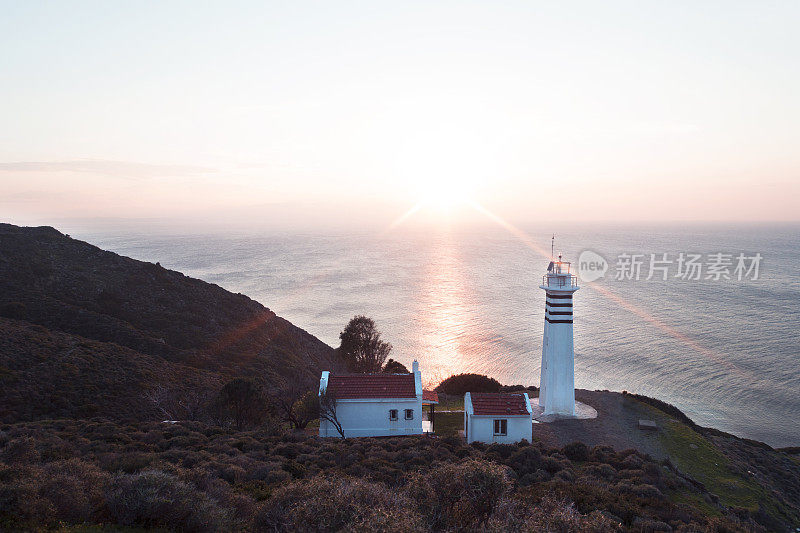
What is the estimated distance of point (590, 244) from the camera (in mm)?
170125

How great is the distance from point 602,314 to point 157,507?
65.4 meters

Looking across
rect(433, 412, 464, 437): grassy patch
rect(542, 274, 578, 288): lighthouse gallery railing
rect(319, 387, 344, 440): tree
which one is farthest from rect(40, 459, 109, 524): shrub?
rect(542, 274, 578, 288): lighthouse gallery railing

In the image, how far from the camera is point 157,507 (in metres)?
8.52

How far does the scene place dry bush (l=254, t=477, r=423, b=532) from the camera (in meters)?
6.72

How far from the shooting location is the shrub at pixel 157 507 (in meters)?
8.48

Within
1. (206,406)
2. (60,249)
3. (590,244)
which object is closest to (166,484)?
(206,406)

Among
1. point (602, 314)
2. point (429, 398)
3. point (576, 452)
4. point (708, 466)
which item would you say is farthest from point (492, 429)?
point (602, 314)

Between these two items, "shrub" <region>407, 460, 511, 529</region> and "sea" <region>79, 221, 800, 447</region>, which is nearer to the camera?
"shrub" <region>407, 460, 511, 529</region>

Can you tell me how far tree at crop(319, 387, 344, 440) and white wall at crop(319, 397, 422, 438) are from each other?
274mm

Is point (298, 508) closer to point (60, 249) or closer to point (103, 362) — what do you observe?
point (103, 362)

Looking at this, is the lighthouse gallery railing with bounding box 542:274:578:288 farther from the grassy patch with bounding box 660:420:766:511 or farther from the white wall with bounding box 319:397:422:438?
the white wall with bounding box 319:397:422:438

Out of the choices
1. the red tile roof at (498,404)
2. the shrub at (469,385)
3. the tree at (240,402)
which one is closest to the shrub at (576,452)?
the red tile roof at (498,404)

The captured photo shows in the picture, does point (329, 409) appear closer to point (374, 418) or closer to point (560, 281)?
point (374, 418)

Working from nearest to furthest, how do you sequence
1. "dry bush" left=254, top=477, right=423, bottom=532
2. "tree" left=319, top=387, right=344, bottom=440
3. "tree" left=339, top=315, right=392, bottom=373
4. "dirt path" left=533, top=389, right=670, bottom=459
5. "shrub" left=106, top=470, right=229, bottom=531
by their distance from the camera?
"dry bush" left=254, top=477, right=423, bottom=532
"shrub" left=106, top=470, right=229, bottom=531
"tree" left=319, top=387, right=344, bottom=440
"dirt path" left=533, top=389, right=670, bottom=459
"tree" left=339, top=315, right=392, bottom=373
